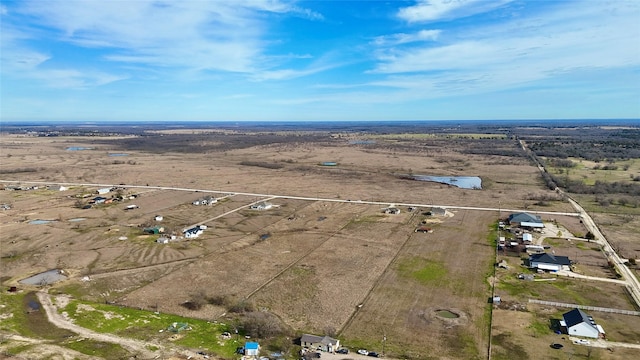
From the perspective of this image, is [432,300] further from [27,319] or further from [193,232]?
[27,319]

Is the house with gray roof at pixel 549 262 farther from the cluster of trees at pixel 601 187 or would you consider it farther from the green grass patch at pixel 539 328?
the cluster of trees at pixel 601 187

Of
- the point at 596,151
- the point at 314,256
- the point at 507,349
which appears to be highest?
the point at 596,151

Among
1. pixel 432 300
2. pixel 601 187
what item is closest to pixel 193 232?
pixel 432 300

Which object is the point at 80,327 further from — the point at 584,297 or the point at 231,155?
the point at 231,155

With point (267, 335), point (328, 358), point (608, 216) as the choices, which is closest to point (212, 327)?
point (267, 335)

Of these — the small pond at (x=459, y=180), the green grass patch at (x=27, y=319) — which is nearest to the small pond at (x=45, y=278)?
the green grass patch at (x=27, y=319)
